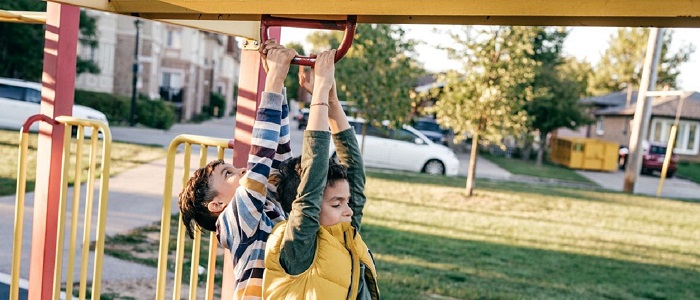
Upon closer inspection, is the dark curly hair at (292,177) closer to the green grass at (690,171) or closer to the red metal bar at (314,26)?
the red metal bar at (314,26)

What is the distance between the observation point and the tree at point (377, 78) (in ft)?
48.0

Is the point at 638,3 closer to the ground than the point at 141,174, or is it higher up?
higher up

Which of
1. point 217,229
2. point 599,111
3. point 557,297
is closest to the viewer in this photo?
point 217,229

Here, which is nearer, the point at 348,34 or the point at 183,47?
the point at 348,34

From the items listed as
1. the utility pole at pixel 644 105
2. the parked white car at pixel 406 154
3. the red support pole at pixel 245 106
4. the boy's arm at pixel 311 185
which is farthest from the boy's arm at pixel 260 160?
the parked white car at pixel 406 154

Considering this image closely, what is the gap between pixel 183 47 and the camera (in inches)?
1467

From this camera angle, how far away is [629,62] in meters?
33.1

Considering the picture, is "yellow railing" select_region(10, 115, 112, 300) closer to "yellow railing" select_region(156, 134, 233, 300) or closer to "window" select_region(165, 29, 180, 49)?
"yellow railing" select_region(156, 134, 233, 300)

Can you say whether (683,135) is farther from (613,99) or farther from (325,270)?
(325,270)

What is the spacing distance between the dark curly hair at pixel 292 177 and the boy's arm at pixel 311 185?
0.35ft

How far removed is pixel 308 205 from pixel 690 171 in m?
32.6

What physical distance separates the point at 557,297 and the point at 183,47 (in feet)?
112

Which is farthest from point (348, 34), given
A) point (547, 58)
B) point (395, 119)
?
point (547, 58)

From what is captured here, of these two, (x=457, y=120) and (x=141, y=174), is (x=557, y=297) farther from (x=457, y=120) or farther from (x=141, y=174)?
(x=141, y=174)
